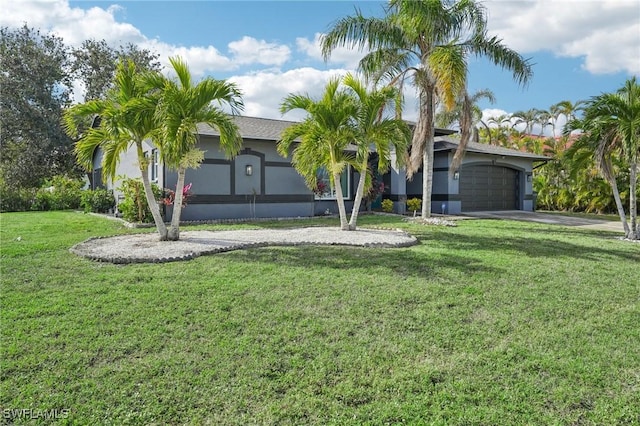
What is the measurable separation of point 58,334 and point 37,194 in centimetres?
2029

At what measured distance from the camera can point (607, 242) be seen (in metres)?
9.47

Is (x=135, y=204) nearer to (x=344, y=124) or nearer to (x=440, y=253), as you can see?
(x=344, y=124)

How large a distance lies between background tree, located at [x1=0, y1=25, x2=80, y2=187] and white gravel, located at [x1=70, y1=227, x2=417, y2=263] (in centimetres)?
1846

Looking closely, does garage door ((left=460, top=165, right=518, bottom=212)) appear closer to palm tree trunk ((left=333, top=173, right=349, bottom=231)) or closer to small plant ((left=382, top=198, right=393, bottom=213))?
small plant ((left=382, top=198, right=393, bottom=213))

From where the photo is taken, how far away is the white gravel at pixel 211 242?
22.4 feet

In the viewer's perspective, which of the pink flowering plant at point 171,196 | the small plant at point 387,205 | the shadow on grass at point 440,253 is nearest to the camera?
the shadow on grass at point 440,253

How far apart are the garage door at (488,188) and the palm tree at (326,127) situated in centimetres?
1060

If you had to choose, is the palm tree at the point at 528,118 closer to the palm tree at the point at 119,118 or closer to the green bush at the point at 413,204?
the green bush at the point at 413,204

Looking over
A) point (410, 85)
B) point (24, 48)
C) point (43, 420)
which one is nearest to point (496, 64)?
point (410, 85)

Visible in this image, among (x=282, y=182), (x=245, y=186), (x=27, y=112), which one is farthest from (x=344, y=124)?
(x=27, y=112)

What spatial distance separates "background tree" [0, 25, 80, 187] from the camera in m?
22.5

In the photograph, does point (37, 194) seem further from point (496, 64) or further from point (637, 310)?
point (637, 310)

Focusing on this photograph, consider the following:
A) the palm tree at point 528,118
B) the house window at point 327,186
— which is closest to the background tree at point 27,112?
the house window at point 327,186

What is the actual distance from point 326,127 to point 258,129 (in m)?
6.40
